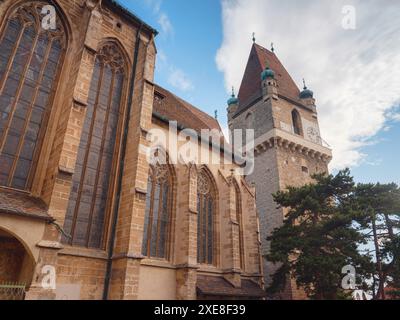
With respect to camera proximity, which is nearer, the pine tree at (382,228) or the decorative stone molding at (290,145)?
the pine tree at (382,228)

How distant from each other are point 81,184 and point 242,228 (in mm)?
9378

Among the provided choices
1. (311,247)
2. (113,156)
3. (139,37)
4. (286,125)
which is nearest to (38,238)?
(113,156)

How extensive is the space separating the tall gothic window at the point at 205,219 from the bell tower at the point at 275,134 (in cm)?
381

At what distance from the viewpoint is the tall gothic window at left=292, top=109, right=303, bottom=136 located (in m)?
24.6

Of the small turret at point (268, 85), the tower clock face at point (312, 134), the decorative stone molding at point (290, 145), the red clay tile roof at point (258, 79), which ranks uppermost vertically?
the red clay tile roof at point (258, 79)

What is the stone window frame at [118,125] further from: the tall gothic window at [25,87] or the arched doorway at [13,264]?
the tall gothic window at [25,87]

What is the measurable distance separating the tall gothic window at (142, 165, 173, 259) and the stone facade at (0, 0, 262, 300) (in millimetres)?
300

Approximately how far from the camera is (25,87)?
9.30 metres

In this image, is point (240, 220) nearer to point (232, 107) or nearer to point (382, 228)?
point (382, 228)

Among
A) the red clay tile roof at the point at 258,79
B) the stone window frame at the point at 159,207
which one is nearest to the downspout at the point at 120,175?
the stone window frame at the point at 159,207

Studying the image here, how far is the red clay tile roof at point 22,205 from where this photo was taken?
283 inches

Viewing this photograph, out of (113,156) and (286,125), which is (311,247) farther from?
(286,125)

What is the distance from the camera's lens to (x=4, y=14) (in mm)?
9344

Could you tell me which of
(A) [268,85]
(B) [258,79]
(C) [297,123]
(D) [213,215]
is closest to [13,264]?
(D) [213,215]
